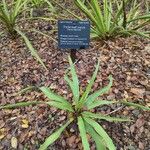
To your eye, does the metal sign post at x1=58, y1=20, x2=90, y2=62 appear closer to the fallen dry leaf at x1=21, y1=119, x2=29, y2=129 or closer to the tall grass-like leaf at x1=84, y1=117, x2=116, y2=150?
the fallen dry leaf at x1=21, y1=119, x2=29, y2=129

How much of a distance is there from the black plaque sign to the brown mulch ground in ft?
0.82

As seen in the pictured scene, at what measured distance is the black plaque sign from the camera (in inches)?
94.3

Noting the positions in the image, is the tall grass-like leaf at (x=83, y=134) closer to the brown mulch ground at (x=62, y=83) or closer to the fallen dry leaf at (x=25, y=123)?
the brown mulch ground at (x=62, y=83)

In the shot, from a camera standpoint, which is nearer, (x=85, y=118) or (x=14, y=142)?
(x=85, y=118)

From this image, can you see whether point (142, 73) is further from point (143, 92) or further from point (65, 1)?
point (65, 1)

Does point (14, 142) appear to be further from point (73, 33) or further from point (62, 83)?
point (73, 33)

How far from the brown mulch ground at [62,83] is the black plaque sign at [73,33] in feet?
0.82


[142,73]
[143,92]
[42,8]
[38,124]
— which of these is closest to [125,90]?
[143,92]

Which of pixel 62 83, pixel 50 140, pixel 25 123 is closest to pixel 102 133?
pixel 50 140

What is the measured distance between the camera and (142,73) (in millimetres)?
2584

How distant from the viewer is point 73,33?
2.43 meters

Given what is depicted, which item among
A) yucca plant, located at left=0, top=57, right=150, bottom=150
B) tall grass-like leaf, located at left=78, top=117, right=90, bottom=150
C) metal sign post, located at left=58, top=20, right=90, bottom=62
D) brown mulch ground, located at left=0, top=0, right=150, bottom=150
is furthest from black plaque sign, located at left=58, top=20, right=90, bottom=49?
tall grass-like leaf, located at left=78, top=117, right=90, bottom=150

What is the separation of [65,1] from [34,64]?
1.57 m

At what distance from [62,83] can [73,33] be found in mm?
394
